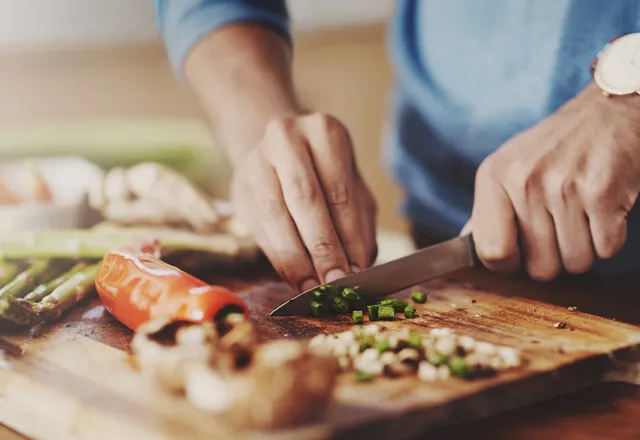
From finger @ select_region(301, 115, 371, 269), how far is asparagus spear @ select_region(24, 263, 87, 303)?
0.33 meters

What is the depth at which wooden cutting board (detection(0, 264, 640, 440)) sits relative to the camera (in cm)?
52

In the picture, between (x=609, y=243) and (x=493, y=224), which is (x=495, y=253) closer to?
(x=493, y=224)

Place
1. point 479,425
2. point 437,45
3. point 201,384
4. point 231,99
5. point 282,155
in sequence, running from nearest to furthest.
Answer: point 201,384
point 479,425
point 282,155
point 231,99
point 437,45

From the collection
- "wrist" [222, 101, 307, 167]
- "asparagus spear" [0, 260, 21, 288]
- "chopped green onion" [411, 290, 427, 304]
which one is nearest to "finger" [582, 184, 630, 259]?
"chopped green onion" [411, 290, 427, 304]

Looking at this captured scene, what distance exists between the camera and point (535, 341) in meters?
0.69

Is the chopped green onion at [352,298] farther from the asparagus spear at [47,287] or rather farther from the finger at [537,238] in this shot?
the asparagus spear at [47,287]

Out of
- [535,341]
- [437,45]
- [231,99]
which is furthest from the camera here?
[437,45]

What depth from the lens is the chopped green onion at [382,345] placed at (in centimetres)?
62

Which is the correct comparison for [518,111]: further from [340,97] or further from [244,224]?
[340,97]

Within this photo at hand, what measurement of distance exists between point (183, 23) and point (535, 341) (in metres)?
0.77

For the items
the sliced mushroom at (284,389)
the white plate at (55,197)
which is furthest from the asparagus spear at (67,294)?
the sliced mushroom at (284,389)

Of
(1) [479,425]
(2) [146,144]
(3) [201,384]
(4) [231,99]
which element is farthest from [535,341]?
(2) [146,144]

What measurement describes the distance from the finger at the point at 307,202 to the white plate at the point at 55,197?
33cm

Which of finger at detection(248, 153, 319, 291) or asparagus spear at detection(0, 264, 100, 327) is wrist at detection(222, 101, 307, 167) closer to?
finger at detection(248, 153, 319, 291)
